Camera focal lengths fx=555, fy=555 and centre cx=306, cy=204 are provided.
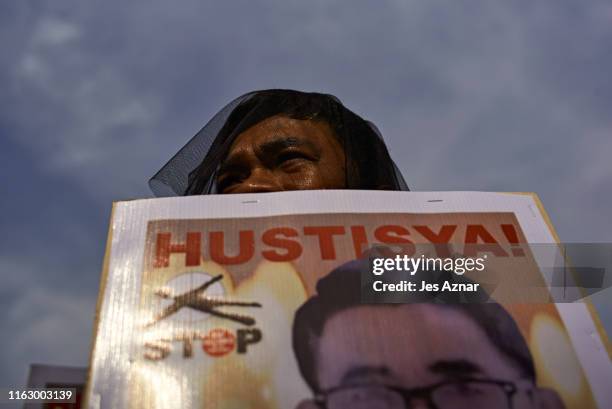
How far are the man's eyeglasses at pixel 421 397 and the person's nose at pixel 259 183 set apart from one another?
3.68 ft

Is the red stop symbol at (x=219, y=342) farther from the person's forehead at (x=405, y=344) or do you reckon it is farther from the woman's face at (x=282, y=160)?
the woman's face at (x=282, y=160)

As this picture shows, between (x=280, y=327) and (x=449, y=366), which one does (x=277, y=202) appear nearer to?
(x=280, y=327)

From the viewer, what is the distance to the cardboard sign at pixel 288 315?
1120 millimetres

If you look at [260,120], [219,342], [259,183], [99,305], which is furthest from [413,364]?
[260,120]

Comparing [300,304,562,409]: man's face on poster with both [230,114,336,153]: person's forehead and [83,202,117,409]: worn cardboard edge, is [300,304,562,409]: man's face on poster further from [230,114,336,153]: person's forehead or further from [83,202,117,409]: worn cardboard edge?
[230,114,336,153]: person's forehead

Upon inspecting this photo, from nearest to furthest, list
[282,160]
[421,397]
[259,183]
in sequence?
[421,397] → [259,183] → [282,160]

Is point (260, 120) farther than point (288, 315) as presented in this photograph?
Yes

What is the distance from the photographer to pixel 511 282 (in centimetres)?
131

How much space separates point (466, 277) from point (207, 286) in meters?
0.60

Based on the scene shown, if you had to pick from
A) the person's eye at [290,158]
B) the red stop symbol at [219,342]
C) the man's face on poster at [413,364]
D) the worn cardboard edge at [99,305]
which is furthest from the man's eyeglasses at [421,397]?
the person's eye at [290,158]

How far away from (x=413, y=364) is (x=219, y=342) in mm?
406

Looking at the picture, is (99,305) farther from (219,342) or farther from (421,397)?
(421,397)

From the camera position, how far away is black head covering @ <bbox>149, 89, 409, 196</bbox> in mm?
2525

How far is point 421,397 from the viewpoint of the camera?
1100 millimetres
